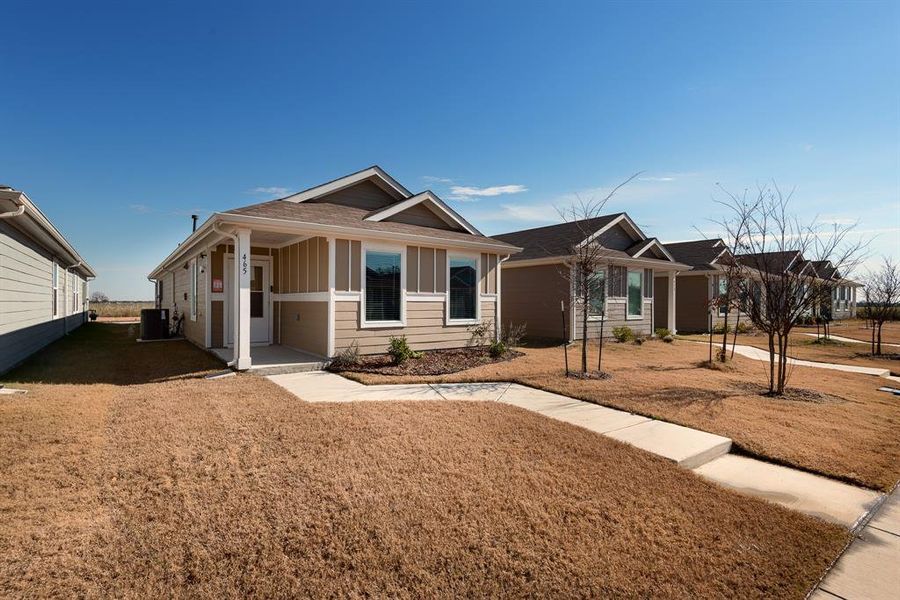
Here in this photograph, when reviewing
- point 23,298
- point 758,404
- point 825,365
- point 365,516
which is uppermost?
point 23,298

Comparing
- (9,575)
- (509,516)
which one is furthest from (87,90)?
(509,516)

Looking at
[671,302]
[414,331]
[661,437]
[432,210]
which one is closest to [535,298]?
[432,210]

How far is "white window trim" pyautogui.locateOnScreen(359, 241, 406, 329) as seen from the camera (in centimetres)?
906

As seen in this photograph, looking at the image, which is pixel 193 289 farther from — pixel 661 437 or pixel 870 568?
pixel 870 568

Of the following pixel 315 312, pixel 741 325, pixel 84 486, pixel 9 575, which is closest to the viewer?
pixel 9 575

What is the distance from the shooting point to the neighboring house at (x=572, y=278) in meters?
14.4

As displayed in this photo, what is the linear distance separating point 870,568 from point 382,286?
8.30 meters

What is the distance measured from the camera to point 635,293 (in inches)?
634

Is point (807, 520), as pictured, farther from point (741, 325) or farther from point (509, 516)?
point (741, 325)

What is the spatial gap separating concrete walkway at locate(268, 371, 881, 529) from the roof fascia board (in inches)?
185

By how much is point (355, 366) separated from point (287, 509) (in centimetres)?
561

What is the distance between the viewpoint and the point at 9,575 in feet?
7.09

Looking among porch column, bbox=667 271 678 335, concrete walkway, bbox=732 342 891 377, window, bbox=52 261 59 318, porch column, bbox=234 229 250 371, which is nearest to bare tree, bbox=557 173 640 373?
concrete walkway, bbox=732 342 891 377

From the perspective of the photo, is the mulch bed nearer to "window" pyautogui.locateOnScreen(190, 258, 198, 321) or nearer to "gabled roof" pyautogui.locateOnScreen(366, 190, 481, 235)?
"gabled roof" pyautogui.locateOnScreen(366, 190, 481, 235)
